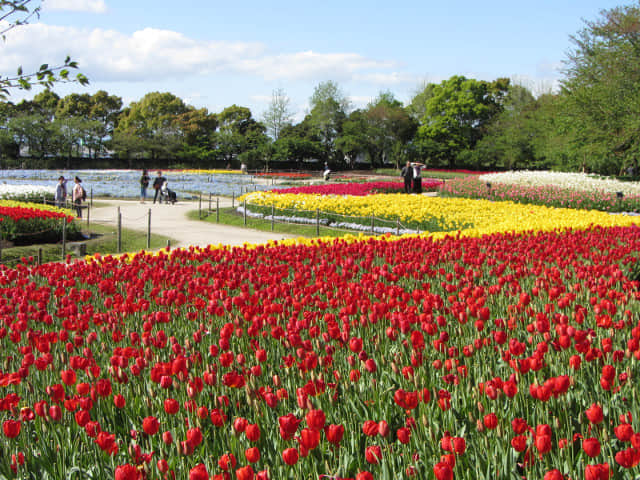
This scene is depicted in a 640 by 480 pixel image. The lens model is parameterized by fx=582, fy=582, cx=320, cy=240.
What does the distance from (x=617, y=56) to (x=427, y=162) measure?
127 ft

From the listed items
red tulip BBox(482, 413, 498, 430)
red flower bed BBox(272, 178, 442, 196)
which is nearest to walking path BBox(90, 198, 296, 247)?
red flower bed BBox(272, 178, 442, 196)

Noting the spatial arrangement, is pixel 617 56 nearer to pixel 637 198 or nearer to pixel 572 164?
pixel 637 198

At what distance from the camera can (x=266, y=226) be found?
765 inches

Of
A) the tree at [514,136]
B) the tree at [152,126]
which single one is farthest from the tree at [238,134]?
the tree at [514,136]

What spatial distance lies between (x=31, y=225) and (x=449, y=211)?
12.0m

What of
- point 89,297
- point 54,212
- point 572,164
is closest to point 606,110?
point 572,164

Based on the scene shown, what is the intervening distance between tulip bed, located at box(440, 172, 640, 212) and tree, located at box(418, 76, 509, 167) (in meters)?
38.8

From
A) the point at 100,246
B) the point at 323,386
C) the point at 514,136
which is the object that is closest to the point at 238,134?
the point at 514,136

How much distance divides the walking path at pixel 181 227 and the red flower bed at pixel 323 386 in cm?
856

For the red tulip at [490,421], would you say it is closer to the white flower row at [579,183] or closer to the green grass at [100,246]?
the green grass at [100,246]

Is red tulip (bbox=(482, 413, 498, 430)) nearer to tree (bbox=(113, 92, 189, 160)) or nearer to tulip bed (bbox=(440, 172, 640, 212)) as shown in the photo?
tulip bed (bbox=(440, 172, 640, 212))

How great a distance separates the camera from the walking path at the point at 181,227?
15484mm

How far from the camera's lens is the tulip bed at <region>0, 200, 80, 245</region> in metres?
14.8

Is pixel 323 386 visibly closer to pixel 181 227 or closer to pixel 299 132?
pixel 181 227
